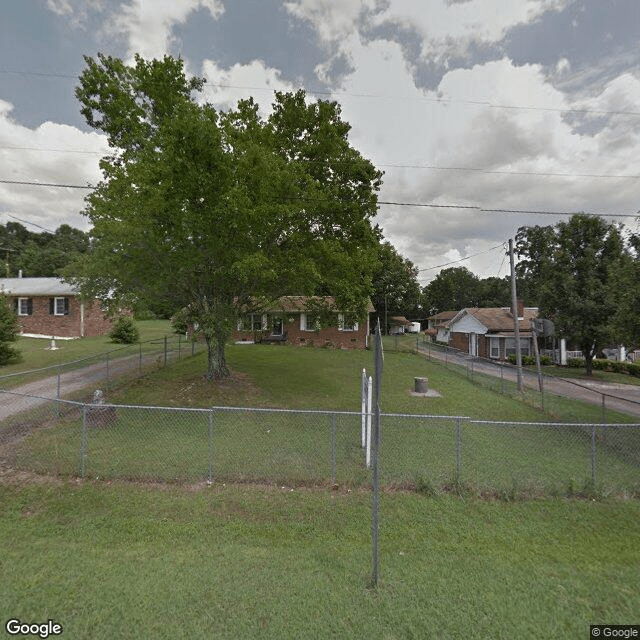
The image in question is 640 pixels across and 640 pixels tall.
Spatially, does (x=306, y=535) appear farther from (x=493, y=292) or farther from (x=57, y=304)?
(x=493, y=292)

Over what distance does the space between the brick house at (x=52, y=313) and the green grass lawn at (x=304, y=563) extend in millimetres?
25868

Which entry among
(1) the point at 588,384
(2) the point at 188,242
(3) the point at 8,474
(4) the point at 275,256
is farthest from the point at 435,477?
(1) the point at 588,384

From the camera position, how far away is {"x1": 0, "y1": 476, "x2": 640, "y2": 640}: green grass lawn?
3383 mm

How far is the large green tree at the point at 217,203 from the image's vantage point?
1030 centimetres

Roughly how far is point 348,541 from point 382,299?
157 ft

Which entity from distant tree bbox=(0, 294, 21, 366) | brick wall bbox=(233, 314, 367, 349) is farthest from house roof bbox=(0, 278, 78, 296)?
brick wall bbox=(233, 314, 367, 349)

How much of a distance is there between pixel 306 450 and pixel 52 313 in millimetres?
29598

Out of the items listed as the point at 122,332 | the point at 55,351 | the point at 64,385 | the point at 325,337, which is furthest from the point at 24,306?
the point at 325,337

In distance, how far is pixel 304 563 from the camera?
4258 mm

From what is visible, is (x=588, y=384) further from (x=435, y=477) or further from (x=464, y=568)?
(x=464, y=568)

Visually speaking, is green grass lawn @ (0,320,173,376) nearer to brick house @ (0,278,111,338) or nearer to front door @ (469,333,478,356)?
brick house @ (0,278,111,338)

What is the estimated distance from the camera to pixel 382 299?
168ft

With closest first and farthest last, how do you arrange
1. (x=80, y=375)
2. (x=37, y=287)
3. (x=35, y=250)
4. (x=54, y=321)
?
(x=80, y=375), (x=54, y=321), (x=37, y=287), (x=35, y=250)

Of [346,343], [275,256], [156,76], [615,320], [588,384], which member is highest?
[156,76]
